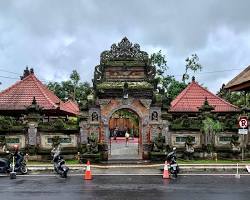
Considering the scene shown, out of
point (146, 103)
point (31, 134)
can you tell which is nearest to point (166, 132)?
point (146, 103)

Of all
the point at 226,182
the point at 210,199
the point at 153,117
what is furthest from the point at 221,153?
the point at 210,199

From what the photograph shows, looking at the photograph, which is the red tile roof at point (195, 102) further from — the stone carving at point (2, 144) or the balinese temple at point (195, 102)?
the stone carving at point (2, 144)

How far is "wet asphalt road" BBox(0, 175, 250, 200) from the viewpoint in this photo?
1452 centimetres

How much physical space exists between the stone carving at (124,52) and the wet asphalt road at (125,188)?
414 inches

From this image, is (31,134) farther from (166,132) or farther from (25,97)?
(166,132)

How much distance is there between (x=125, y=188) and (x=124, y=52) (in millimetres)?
14381

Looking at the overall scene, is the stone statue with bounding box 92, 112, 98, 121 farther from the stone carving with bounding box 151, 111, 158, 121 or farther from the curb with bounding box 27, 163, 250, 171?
the curb with bounding box 27, 163, 250, 171

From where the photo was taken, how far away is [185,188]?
1647 centimetres

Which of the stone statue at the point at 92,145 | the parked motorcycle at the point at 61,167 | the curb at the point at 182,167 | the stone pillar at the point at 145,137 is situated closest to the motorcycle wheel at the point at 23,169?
the curb at the point at 182,167

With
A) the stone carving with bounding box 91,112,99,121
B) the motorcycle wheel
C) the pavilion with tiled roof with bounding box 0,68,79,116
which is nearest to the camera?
the motorcycle wheel

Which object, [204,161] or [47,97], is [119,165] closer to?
[204,161]

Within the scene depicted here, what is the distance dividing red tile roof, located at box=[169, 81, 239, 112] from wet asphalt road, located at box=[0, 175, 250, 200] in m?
16.2

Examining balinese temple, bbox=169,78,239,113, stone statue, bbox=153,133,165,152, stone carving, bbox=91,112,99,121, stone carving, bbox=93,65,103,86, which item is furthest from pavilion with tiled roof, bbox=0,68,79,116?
balinese temple, bbox=169,78,239,113

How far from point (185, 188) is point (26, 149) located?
13.5m
